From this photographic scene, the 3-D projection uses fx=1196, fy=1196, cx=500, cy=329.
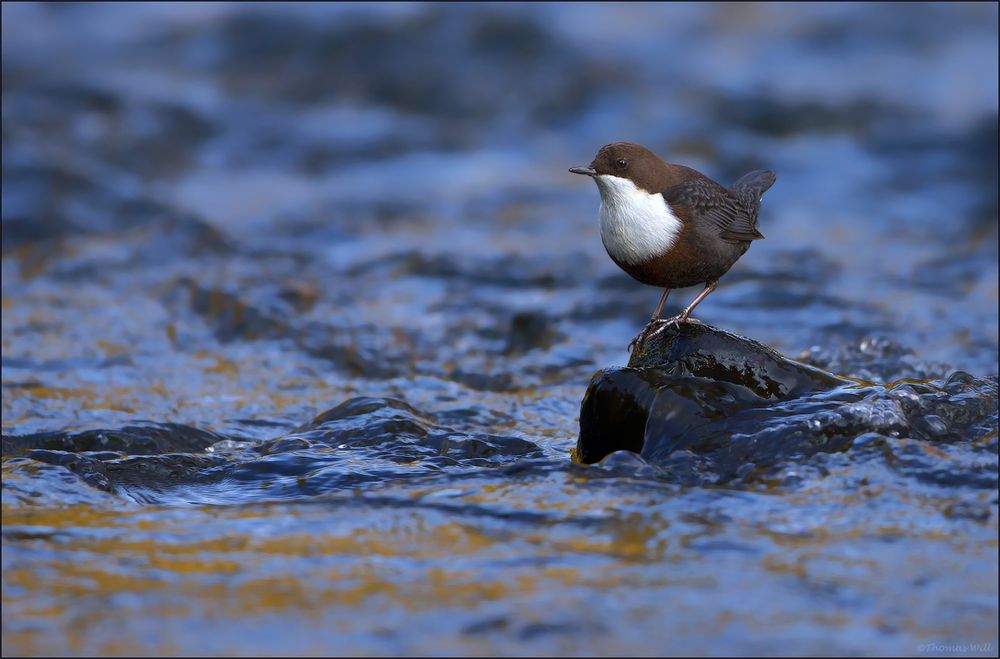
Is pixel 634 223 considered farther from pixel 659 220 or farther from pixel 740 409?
pixel 740 409

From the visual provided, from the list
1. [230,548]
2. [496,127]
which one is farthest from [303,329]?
[496,127]

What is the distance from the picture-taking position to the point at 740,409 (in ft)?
13.6

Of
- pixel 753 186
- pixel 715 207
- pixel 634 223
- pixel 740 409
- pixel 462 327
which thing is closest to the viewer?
pixel 740 409

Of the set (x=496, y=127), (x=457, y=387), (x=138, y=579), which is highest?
(x=496, y=127)

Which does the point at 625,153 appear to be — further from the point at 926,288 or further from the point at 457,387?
the point at 926,288

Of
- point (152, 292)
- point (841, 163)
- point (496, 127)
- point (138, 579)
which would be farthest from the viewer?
point (496, 127)

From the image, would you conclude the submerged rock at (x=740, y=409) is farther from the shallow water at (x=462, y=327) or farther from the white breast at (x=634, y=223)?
the white breast at (x=634, y=223)

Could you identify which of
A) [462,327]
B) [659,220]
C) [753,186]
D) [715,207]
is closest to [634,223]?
[659,220]

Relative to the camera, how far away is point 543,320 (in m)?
7.35

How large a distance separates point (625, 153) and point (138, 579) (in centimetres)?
227

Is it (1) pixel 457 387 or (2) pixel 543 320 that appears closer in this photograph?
(1) pixel 457 387

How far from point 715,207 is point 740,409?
804mm

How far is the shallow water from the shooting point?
3045mm

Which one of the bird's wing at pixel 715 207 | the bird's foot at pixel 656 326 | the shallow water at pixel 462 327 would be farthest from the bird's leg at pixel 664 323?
the shallow water at pixel 462 327
